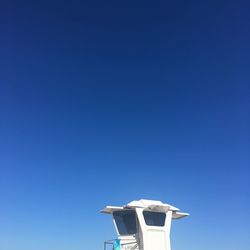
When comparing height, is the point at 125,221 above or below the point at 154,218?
below

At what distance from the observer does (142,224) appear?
8581cm

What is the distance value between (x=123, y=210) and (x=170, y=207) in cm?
1230

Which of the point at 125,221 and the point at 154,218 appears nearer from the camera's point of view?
the point at 154,218

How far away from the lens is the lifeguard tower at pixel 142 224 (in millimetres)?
85688

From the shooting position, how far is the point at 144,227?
85688 millimetres

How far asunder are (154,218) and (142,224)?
4826mm

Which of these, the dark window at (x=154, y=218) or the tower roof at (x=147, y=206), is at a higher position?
the tower roof at (x=147, y=206)

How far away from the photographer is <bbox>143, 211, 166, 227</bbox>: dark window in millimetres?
88312

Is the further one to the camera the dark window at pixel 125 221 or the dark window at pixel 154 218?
the dark window at pixel 125 221

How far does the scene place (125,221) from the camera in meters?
90.3

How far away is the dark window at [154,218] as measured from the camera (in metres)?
88.3

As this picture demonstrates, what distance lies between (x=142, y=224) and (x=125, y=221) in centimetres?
613

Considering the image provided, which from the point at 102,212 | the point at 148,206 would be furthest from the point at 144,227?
the point at 102,212

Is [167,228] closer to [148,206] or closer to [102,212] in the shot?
[148,206]
